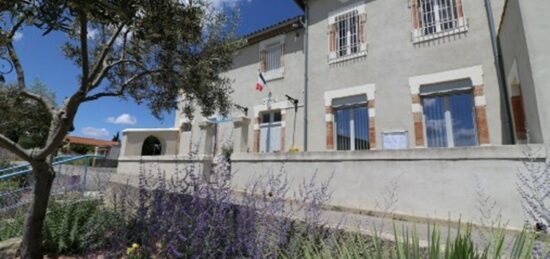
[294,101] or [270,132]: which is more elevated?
[294,101]

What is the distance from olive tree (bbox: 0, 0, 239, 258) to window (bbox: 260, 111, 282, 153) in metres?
6.68

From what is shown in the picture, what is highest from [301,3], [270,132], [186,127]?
[301,3]

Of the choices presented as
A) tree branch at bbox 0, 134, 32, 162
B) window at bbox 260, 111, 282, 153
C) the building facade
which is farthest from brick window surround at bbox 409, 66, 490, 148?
tree branch at bbox 0, 134, 32, 162

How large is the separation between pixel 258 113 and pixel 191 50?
8062 mm

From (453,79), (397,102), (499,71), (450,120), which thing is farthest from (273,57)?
(499,71)

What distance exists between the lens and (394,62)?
9.95 metres

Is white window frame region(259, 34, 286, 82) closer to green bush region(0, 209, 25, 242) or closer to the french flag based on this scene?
the french flag

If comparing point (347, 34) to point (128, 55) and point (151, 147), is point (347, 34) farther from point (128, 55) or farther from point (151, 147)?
point (151, 147)

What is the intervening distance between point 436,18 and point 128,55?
910cm

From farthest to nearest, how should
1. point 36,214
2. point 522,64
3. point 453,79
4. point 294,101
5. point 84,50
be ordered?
point 294,101, point 453,79, point 522,64, point 36,214, point 84,50

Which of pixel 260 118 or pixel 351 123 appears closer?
pixel 351 123

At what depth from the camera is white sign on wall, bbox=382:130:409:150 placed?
30.2 feet

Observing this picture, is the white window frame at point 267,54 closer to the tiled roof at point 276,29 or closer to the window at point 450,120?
the tiled roof at point 276,29

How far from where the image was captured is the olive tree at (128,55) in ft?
7.06
